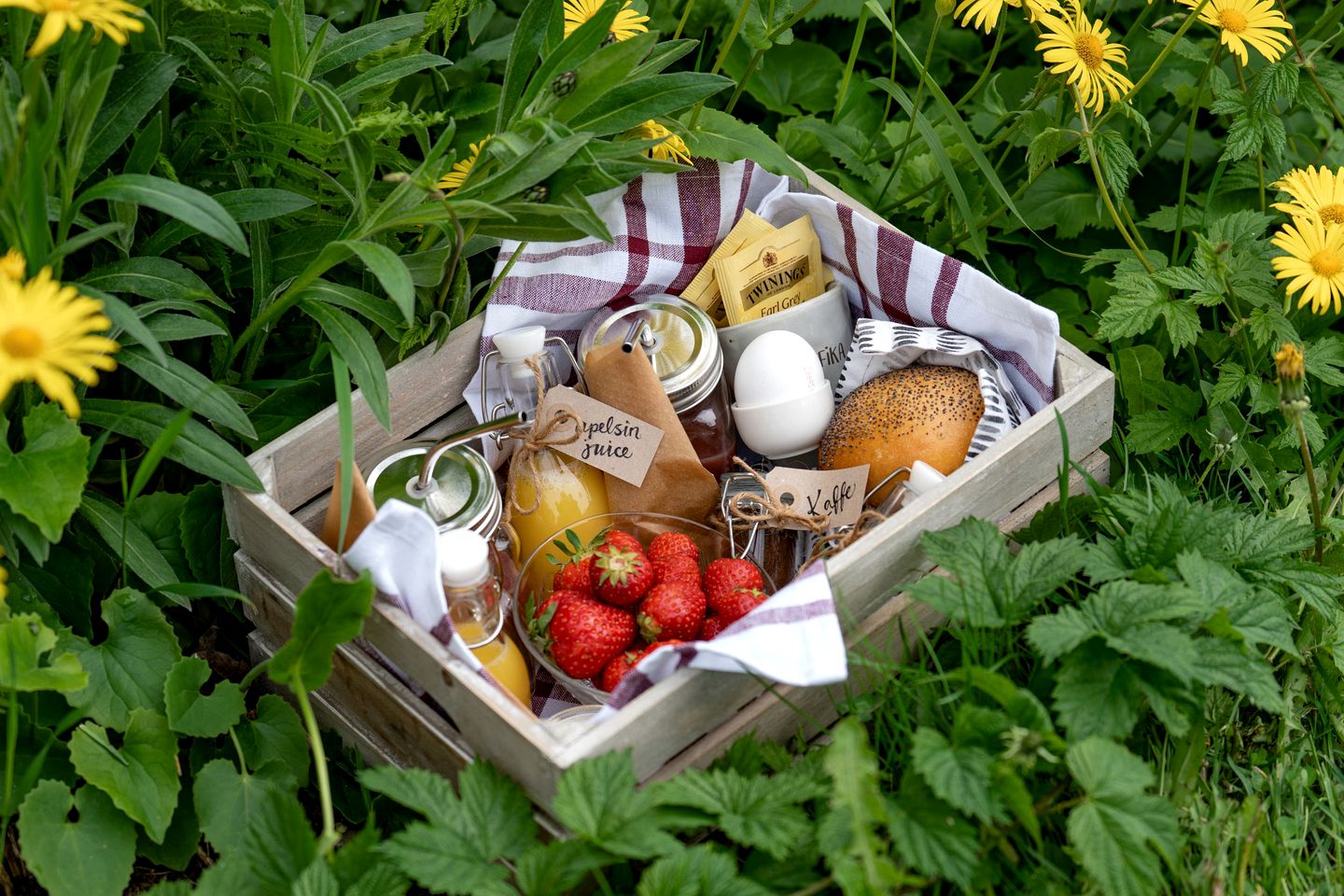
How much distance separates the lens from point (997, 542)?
4.91 feet

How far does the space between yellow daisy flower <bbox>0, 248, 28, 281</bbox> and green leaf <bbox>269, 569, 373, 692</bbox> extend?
1.33 feet

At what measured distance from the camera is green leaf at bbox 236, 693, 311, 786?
153 cm

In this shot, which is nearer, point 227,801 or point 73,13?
point 73,13

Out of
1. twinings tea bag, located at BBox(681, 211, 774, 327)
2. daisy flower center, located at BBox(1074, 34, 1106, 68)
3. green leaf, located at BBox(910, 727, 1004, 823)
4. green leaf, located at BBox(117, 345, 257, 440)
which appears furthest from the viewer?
twinings tea bag, located at BBox(681, 211, 774, 327)

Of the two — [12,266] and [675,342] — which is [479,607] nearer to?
[675,342]

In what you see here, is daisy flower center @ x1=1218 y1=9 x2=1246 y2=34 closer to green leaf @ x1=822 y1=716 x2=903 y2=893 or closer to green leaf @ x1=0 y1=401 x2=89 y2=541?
green leaf @ x1=822 y1=716 x2=903 y2=893

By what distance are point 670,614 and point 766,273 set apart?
608 millimetres

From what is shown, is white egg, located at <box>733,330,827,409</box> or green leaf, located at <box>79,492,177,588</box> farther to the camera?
white egg, located at <box>733,330,827,409</box>

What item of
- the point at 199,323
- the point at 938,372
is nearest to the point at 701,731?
the point at 938,372

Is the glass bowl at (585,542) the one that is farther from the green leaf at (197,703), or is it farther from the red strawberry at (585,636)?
the green leaf at (197,703)

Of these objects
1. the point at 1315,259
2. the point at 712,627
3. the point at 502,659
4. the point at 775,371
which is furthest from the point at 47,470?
the point at 1315,259

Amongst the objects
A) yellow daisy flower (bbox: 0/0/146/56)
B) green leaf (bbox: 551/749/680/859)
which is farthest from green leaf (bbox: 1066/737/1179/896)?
yellow daisy flower (bbox: 0/0/146/56)

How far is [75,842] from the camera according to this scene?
55.3 inches

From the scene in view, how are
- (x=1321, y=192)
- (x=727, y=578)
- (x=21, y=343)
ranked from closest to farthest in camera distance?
1. (x=21, y=343)
2. (x=727, y=578)
3. (x=1321, y=192)
